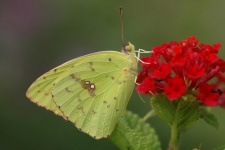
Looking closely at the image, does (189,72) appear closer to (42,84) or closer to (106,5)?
(42,84)

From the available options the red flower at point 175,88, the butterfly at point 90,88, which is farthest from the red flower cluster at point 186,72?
the butterfly at point 90,88

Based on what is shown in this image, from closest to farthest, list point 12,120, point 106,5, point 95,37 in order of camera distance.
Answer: point 12,120 < point 95,37 < point 106,5

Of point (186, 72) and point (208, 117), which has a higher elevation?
point (186, 72)

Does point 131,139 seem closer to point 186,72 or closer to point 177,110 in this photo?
point 177,110

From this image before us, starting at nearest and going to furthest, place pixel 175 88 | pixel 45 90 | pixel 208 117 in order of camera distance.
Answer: pixel 175 88 < pixel 208 117 < pixel 45 90

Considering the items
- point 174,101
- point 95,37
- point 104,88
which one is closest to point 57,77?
point 104,88

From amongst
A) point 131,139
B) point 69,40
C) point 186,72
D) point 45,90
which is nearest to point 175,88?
point 186,72
